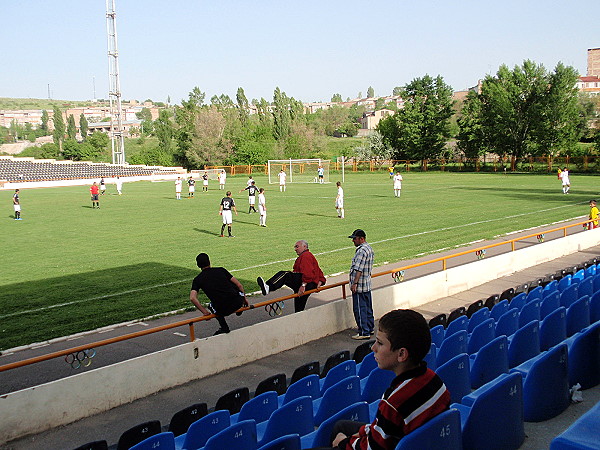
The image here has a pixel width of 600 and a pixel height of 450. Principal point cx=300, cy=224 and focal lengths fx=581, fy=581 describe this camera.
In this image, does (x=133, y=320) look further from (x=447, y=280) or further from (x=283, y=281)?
(x=447, y=280)

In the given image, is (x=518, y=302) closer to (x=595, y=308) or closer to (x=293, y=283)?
(x=595, y=308)

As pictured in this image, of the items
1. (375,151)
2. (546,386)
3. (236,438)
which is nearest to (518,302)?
(546,386)

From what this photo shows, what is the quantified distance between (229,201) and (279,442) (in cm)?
2075

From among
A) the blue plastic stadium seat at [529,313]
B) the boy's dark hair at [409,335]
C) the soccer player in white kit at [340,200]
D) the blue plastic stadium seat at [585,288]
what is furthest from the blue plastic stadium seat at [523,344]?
the soccer player in white kit at [340,200]

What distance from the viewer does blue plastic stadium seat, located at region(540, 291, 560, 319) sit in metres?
8.73

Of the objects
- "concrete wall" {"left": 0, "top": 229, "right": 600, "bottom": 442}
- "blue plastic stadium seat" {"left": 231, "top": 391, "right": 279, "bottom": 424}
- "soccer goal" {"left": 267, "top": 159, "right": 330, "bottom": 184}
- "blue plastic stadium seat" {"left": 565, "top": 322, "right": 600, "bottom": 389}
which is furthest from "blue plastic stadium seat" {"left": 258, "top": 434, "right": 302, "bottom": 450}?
"soccer goal" {"left": 267, "top": 159, "right": 330, "bottom": 184}

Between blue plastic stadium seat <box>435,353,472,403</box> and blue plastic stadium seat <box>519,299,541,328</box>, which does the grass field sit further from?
blue plastic stadium seat <box>435,353,472,403</box>

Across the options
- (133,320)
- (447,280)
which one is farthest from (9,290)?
(447,280)

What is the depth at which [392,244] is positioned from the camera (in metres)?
21.4

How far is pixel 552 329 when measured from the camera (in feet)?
23.5

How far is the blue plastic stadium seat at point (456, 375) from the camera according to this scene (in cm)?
537

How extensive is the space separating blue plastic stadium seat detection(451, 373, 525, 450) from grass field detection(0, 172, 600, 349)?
10055mm

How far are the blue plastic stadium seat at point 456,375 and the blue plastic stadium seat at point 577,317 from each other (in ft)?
9.87

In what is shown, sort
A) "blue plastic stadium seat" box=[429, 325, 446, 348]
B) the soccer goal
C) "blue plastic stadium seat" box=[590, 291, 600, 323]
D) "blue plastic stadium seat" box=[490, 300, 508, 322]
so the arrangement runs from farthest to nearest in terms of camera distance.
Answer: the soccer goal → "blue plastic stadium seat" box=[490, 300, 508, 322] → "blue plastic stadium seat" box=[590, 291, 600, 323] → "blue plastic stadium seat" box=[429, 325, 446, 348]
